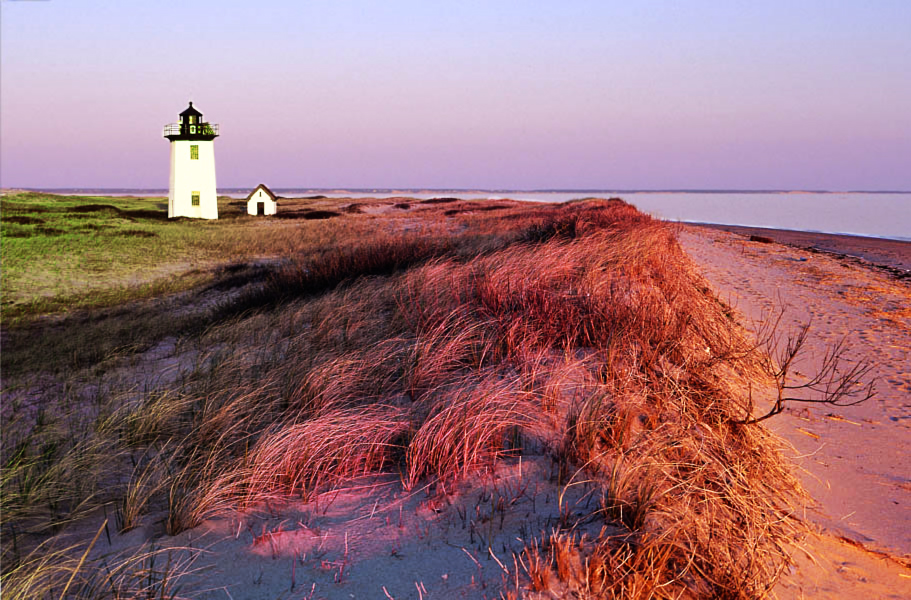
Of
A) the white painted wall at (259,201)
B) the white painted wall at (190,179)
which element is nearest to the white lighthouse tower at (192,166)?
the white painted wall at (190,179)

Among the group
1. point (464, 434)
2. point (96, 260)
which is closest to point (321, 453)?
point (464, 434)

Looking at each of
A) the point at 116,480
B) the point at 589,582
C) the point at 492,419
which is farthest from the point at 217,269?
the point at 589,582

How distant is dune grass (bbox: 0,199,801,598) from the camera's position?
Answer: 2.86m

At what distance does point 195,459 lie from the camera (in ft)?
13.6

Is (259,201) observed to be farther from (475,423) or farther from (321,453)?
(475,423)

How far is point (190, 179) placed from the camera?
43469 millimetres

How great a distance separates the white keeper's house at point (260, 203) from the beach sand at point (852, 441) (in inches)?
1813

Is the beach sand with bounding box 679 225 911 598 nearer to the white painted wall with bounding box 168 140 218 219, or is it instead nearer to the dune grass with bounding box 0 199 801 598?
the dune grass with bounding box 0 199 801 598

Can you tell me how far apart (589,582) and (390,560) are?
98 cm

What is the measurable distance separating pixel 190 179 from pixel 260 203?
8.65 meters

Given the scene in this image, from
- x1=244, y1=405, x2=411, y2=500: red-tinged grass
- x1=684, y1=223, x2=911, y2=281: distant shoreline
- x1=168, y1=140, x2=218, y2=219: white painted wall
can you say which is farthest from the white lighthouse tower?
x1=244, y1=405, x2=411, y2=500: red-tinged grass

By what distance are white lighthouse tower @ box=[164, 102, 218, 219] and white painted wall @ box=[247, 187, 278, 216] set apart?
6548 mm

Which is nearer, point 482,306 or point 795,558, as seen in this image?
point 795,558

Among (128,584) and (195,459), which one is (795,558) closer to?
(128,584)
